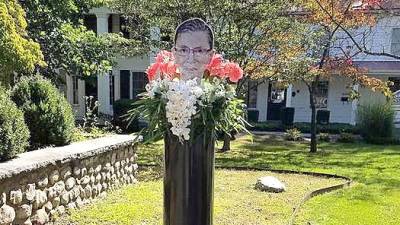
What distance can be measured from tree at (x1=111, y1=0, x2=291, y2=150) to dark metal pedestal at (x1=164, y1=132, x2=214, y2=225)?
7260 millimetres

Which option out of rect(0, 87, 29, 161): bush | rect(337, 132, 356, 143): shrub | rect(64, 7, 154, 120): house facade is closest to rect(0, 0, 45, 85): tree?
rect(0, 87, 29, 161): bush

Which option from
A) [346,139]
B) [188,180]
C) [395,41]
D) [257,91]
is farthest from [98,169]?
[395,41]

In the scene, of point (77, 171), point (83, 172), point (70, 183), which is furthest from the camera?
point (83, 172)

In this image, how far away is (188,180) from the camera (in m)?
3.44

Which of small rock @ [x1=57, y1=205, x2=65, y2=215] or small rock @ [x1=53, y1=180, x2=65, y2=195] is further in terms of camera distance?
small rock @ [x1=57, y1=205, x2=65, y2=215]

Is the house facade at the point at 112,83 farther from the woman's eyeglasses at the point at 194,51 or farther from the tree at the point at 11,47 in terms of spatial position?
the woman's eyeglasses at the point at 194,51

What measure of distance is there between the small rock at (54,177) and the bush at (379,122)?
1332 cm

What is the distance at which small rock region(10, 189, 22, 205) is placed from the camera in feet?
14.1

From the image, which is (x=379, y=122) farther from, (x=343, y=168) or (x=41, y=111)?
(x=41, y=111)

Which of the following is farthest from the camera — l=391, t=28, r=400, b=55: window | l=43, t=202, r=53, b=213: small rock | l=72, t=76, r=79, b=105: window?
l=72, t=76, r=79, b=105: window

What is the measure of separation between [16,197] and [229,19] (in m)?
7.54

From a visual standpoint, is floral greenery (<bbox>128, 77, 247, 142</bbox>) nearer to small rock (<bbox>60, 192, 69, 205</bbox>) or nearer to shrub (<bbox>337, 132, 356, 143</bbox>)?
small rock (<bbox>60, 192, 69, 205</bbox>)

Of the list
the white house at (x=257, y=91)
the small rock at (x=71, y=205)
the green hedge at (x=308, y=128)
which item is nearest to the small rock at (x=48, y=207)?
the small rock at (x=71, y=205)

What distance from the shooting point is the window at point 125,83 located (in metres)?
21.7
